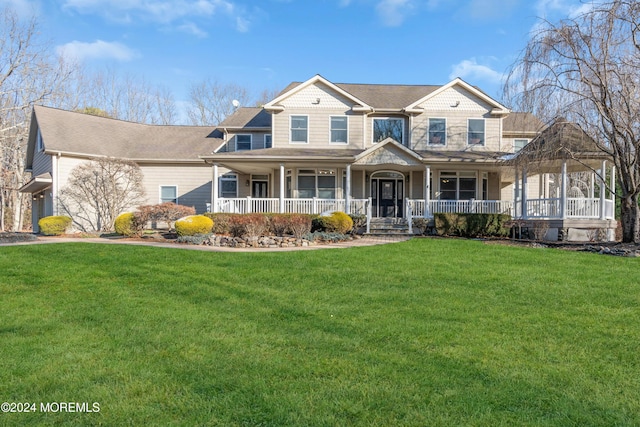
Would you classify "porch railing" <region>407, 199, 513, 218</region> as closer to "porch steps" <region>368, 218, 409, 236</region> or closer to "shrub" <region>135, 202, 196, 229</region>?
"porch steps" <region>368, 218, 409, 236</region>

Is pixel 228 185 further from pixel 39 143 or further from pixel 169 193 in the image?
pixel 39 143

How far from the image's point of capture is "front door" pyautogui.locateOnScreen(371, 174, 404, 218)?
1917cm

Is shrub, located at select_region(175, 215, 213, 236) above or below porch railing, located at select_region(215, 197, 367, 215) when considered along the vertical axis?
below

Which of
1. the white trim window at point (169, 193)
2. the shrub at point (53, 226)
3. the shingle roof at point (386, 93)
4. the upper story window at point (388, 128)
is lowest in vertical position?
the shrub at point (53, 226)

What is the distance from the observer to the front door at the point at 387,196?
755 inches

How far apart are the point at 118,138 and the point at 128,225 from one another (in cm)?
933


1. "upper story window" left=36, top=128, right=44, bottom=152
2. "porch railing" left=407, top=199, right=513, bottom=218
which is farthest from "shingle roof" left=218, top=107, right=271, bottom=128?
"porch railing" left=407, top=199, right=513, bottom=218

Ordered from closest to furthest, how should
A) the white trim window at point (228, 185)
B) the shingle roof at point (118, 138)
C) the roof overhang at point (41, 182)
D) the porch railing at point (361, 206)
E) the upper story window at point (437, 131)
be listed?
the porch railing at point (361, 206) < the roof overhang at point (41, 182) < the upper story window at point (437, 131) < the shingle roof at point (118, 138) < the white trim window at point (228, 185)

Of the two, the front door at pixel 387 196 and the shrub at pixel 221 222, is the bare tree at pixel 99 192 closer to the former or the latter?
the shrub at pixel 221 222

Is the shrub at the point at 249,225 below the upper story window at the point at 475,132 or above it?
below

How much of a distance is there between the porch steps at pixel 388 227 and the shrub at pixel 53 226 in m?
12.6

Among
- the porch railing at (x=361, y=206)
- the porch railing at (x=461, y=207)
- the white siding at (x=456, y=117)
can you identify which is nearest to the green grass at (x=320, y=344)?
the porch railing at (x=361, y=206)

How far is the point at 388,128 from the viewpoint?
63.9ft

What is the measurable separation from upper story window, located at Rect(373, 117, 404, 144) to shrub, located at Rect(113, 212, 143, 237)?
35.7 feet
